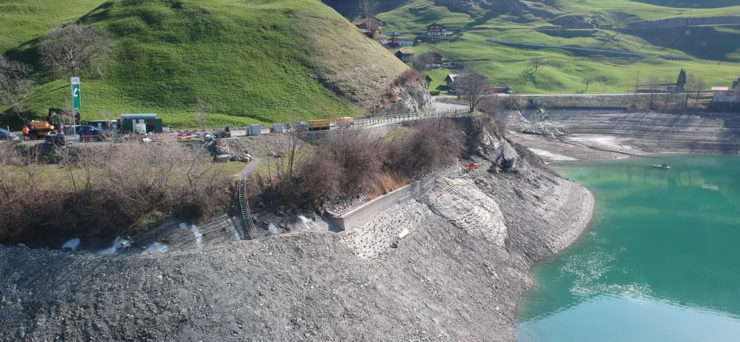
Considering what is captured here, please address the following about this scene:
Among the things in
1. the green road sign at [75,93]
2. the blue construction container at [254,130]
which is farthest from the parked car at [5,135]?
the blue construction container at [254,130]

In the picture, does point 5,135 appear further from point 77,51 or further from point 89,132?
point 77,51

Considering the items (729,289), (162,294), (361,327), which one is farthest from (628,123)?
(162,294)

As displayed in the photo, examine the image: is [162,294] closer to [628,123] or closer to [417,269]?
[417,269]

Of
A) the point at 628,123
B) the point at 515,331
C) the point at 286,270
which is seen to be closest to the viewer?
the point at 286,270

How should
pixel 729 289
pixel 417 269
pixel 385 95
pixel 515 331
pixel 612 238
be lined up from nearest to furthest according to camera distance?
1. pixel 515 331
2. pixel 417 269
3. pixel 729 289
4. pixel 612 238
5. pixel 385 95

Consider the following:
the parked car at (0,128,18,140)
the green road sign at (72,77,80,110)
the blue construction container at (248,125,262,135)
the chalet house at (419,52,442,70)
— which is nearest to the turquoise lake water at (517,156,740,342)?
the blue construction container at (248,125,262,135)

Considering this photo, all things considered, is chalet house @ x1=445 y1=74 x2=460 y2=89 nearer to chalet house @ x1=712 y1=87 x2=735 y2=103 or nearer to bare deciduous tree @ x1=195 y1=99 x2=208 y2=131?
chalet house @ x1=712 y1=87 x2=735 y2=103

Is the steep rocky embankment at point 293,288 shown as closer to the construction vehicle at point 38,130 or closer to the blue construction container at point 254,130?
the blue construction container at point 254,130
